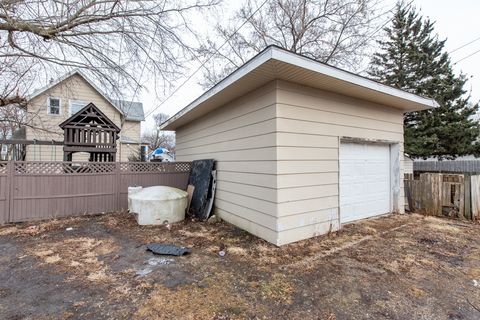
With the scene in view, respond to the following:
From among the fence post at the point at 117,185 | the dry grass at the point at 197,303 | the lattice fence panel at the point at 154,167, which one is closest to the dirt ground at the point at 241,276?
the dry grass at the point at 197,303

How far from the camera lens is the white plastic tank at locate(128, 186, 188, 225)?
206 inches

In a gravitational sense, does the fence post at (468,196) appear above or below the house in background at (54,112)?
below

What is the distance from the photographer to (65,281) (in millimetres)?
2814

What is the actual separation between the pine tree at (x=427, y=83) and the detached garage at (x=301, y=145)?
12891mm

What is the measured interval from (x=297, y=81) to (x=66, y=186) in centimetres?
588

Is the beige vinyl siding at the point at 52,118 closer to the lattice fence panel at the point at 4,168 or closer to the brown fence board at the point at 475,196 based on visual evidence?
the lattice fence panel at the point at 4,168

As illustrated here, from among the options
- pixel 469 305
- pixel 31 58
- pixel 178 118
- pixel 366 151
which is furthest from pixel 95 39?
pixel 469 305

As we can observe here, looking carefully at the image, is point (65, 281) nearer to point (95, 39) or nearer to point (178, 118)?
point (178, 118)

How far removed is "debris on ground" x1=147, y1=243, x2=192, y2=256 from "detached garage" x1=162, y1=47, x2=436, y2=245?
1381mm

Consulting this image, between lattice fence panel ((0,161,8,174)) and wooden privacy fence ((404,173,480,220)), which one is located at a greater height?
lattice fence panel ((0,161,8,174))

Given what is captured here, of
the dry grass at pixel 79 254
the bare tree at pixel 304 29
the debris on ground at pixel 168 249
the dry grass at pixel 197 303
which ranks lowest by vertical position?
the dry grass at pixel 79 254

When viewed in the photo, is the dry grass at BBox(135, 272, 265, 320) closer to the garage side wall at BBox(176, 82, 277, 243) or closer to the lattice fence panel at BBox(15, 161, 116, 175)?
the garage side wall at BBox(176, 82, 277, 243)

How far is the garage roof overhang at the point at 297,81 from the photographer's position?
11.1ft

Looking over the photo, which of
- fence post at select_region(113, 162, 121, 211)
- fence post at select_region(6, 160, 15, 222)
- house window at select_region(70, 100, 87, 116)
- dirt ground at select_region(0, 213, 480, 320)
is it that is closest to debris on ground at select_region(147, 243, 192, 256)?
dirt ground at select_region(0, 213, 480, 320)
